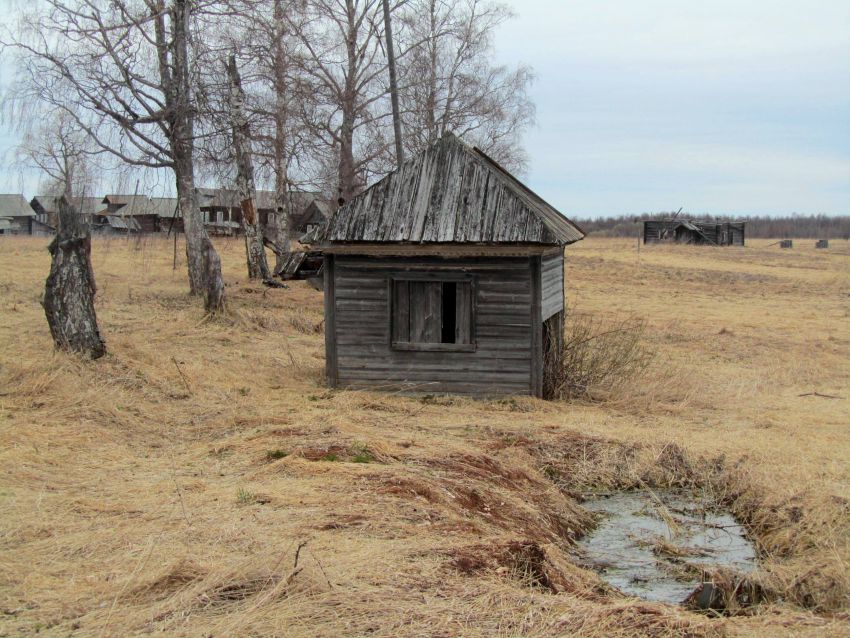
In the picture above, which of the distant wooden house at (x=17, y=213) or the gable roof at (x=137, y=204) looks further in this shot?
the distant wooden house at (x=17, y=213)

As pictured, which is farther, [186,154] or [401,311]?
[186,154]

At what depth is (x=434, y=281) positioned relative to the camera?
42.6 ft

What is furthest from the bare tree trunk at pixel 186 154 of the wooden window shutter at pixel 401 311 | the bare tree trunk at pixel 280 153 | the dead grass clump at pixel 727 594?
the dead grass clump at pixel 727 594

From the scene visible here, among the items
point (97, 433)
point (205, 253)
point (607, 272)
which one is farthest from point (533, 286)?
point (607, 272)

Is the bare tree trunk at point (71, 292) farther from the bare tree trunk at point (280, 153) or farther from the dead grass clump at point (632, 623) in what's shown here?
the bare tree trunk at point (280, 153)

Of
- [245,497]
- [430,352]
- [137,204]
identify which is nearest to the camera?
[245,497]

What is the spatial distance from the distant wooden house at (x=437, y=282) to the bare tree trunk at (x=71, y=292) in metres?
3.35

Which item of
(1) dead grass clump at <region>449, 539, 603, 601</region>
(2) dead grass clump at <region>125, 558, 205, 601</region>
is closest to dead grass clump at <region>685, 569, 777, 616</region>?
(1) dead grass clump at <region>449, 539, 603, 601</region>

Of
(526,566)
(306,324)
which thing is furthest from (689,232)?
(526,566)

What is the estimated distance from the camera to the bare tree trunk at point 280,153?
79.7ft

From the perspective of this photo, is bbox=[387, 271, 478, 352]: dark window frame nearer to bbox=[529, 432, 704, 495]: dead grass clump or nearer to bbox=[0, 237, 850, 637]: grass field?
bbox=[0, 237, 850, 637]: grass field

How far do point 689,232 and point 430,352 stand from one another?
5295 cm

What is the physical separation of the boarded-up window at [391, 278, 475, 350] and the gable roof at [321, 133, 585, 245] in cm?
80

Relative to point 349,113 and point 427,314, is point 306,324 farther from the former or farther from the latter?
point 349,113
